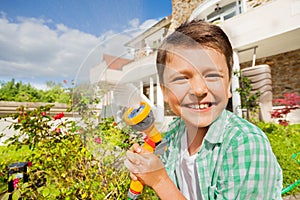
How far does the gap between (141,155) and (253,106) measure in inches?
200

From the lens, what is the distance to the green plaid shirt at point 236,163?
0.64 metres

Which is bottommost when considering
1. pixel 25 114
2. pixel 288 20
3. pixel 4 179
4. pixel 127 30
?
pixel 4 179

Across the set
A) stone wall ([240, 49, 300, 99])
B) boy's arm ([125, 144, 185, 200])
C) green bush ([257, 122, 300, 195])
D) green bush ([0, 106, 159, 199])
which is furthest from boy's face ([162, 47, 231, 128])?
stone wall ([240, 49, 300, 99])

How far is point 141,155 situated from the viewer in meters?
0.69

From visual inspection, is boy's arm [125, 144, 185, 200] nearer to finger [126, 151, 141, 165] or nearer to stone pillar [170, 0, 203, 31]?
finger [126, 151, 141, 165]

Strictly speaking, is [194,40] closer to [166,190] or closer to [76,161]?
[166,190]

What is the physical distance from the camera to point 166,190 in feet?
2.52

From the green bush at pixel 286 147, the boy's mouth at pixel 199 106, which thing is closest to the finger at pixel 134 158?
the boy's mouth at pixel 199 106

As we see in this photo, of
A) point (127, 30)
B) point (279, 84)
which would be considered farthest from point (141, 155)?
point (279, 84)

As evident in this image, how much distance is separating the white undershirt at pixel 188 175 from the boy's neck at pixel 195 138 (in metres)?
0.02

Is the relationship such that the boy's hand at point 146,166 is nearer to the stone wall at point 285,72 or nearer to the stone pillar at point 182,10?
the stone wall at point 285,72

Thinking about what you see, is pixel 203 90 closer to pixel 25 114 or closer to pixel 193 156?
pixel 193 156

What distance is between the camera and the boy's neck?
910mm

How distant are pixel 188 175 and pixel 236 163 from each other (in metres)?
0.30
